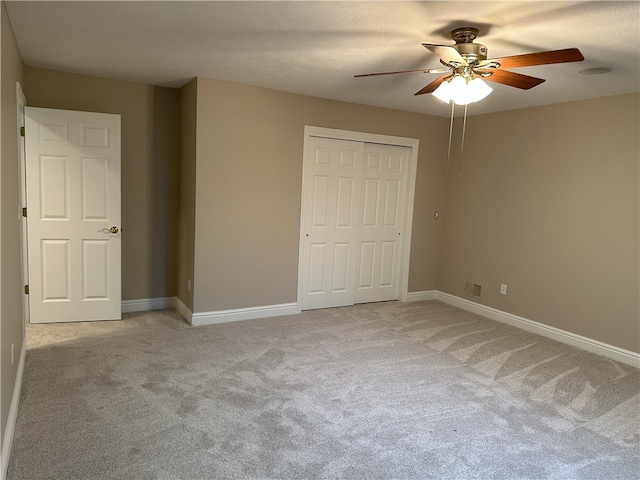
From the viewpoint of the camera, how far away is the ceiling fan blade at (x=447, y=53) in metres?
2.37

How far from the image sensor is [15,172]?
9.53 feet

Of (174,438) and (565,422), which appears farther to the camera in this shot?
(565,422)

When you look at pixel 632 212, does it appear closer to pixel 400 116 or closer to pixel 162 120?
pixel 400 116

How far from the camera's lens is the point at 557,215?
4527 millimetres

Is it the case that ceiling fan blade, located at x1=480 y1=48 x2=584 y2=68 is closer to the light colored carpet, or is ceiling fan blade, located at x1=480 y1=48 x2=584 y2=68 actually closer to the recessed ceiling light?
the recessed ceiling light

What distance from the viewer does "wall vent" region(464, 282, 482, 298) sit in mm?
5379

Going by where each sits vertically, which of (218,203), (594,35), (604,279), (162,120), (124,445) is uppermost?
(594,35)

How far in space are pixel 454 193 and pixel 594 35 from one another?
3.22 m

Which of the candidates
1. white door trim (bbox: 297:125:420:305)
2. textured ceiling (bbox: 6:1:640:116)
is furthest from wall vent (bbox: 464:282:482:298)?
textured ceiling (bbox: 6:1:640:116)

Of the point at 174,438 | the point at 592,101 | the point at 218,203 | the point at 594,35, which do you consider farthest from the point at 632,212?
the point at 174,438

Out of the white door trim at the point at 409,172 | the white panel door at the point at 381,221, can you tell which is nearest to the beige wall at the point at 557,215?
the white door trim at the point at 409,172

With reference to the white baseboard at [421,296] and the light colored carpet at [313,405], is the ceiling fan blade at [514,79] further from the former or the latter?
the white baseboard at [421,296]

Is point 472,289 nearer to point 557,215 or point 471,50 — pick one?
point 557,215

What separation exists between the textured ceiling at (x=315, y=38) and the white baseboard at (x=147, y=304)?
2334 millimetres
